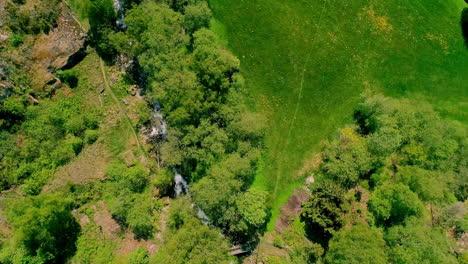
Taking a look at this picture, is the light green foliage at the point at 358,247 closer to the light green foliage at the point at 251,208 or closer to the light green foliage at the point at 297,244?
the light green foliage at the point at 297,244

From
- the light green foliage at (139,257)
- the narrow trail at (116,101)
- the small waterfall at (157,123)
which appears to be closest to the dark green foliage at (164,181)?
the narrow trail at (116,101)

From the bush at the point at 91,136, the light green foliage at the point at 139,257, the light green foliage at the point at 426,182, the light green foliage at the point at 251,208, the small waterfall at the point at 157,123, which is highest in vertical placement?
the light green foliage at the point at 426,182

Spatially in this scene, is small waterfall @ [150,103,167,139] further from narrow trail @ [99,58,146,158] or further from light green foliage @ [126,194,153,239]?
light green foliage @ [126,194,153,239]

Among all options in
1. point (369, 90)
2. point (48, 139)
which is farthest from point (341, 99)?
point (48, 139)

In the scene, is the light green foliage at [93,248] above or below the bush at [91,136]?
below

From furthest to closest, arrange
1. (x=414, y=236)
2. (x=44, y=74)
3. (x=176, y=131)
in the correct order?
1. (x=44, y=74)
2. (x=176, y=131)
3. (x=414, y=236)

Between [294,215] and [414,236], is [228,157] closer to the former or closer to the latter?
[294,215]
